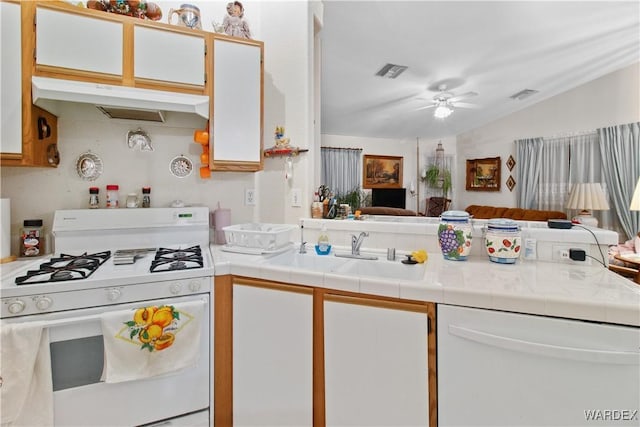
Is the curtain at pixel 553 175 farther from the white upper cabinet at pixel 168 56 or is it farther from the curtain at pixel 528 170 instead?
the white upper cabinet at pixel 168 56

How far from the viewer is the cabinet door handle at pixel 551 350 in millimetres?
842

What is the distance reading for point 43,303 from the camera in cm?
→ 110

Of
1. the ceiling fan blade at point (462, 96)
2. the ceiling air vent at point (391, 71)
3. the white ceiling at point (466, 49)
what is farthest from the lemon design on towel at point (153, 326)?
the ceiling fan blade at point (462, 96)

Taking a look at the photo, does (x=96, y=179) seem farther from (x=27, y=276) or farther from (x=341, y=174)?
(x=341, y=174)

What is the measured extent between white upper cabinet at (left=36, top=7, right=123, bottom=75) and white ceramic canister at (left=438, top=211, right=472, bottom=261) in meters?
1.82

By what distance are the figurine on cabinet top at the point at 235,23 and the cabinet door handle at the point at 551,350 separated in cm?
191

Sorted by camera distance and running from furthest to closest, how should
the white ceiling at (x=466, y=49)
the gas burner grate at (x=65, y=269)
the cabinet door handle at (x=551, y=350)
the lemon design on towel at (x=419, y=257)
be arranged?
the white ceiling at (x=466, y=49) → the lemon design on towel at (x=419, y=257) → the gas burner grate at (x=65, y=269) → the cabinet door handle at (x=551, y=350)

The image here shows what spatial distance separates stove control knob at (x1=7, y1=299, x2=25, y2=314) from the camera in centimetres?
107

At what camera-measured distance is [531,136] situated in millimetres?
4914

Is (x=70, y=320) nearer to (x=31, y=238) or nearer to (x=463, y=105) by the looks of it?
(x=31, y=238)

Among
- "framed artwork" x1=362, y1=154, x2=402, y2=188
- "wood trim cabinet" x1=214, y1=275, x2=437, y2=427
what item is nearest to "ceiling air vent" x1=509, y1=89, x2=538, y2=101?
"framed artwork" x1=362, y1=154, x2=402, y2=188

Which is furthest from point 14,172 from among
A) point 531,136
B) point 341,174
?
point 531,136

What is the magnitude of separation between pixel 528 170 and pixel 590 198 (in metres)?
Result: 1.26

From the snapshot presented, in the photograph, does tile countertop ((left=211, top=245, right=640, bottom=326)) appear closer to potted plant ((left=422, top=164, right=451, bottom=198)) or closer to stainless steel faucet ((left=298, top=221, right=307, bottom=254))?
stainless steel faucet ((left=298, top=221, right=307, bottom=254))
